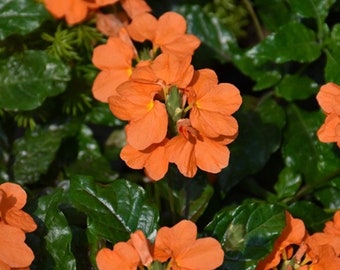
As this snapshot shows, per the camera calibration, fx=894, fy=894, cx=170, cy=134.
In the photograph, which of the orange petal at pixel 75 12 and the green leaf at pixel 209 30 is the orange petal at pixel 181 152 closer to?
the orange petal at pixel 75 12

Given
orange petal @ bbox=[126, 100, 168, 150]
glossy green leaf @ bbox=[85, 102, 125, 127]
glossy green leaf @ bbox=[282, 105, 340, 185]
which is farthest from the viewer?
glossy green leaf @ bbox=[85, 102, 125, 127]

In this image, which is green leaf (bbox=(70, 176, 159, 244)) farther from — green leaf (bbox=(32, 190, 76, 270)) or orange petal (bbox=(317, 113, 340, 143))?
orange petal (bbox=(317, 113, 340, 143))

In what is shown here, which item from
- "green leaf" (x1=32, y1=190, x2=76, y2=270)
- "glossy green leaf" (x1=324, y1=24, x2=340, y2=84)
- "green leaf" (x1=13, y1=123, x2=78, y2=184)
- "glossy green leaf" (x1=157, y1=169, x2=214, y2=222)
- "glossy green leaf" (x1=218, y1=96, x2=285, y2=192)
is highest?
"green leaf" (x1=32, y1=190, x2=76, y2=270)

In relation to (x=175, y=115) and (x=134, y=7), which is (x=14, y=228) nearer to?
(x=175, y=115)

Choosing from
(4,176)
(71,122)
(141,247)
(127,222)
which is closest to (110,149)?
(71,122)

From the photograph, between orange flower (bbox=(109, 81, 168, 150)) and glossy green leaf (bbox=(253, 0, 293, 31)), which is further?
glossy green leaf (bbox=(253, 0, 293, 31))

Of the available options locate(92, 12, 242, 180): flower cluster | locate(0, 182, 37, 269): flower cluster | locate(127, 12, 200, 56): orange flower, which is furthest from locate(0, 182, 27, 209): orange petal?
locate(127, 12, 200, 56): orange flower

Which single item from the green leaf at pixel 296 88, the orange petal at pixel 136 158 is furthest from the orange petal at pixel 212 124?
the green leaf at pixel 296 88

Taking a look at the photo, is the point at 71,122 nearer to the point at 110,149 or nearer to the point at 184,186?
the point at 110,149
